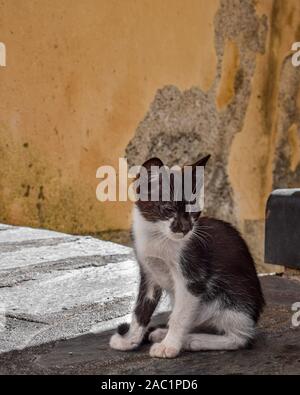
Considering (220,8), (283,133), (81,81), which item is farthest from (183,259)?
(283,133)

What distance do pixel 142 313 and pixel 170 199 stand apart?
44cm

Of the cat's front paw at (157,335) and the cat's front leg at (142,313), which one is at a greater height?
the cat's front leg at (142,313)

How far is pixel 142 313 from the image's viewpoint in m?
2.47

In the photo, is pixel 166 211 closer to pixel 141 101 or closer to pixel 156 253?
pixel 156 253

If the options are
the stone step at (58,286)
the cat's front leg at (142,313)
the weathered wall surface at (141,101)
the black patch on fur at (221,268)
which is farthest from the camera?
the weathered wall surface at (141,101)

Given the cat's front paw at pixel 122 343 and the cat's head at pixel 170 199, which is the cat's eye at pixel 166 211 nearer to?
the cat's head at pixel 170 199

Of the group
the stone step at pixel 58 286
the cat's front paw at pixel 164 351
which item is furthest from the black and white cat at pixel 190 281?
the stone step at pixel 58 286

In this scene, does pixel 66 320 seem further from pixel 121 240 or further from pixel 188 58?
pixel 188 58

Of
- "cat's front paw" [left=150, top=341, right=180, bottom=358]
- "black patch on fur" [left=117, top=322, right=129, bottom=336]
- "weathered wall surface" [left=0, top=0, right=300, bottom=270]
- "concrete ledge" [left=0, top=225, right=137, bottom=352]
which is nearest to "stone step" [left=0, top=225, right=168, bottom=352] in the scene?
"concrete ledge" [left=0, top=225, right=137, bottom=352]

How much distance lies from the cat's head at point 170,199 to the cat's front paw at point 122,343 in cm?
38

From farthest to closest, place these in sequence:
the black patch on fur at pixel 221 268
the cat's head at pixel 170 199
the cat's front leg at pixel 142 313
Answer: the cat's front leg at pixel 142 313 < the black patch on fur at pixel 221 268 < the cat's head at pixel 170 199

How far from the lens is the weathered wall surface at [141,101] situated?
4086mm

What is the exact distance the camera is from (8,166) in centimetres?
402

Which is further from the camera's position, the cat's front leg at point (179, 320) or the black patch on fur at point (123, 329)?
the black patch on fur at point (123, 329)
